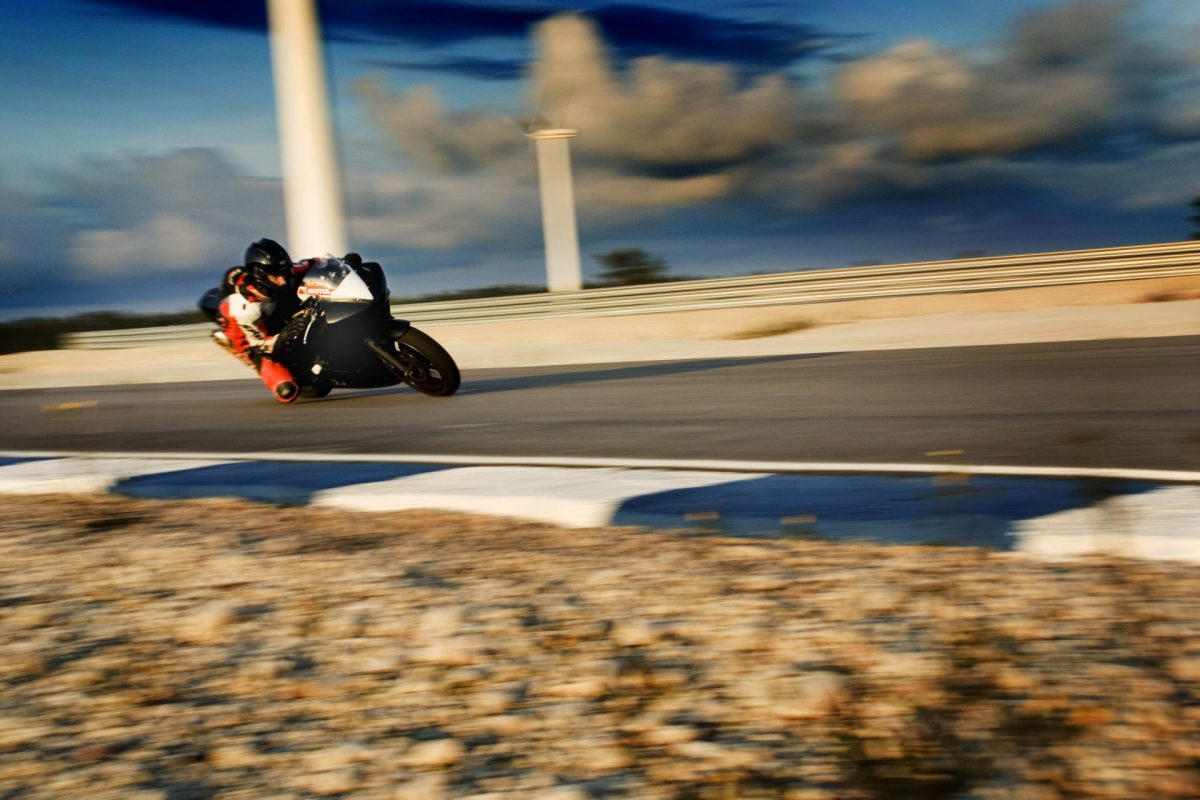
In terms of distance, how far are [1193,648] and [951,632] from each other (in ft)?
1.57

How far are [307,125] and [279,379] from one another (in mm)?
7778

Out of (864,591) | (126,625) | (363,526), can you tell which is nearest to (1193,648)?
(864,591)

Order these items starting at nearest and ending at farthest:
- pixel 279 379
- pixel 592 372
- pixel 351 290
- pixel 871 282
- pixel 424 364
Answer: pixel 351 290, pixel 424 364, pixel 279 379, pixel 592 372, pixel 871 282

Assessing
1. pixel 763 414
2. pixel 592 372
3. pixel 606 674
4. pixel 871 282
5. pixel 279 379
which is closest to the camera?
pixel 606 674

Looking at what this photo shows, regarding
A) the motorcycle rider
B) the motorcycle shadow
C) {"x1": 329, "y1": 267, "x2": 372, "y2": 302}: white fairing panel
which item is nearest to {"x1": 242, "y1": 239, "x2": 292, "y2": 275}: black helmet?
the motorcycle rider

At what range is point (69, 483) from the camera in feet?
20.6

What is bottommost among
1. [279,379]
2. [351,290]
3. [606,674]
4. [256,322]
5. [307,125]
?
[606,674]

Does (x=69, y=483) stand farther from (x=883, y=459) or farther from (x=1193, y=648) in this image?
(x=1193, y=648)

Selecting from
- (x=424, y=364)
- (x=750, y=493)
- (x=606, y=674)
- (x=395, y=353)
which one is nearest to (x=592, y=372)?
(x=424, y=364)

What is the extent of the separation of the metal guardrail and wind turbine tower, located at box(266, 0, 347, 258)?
5.44 meters

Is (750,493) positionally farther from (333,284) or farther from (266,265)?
(266,265)

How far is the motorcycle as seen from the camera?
9.34 meters

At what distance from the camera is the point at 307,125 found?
55.4 ft

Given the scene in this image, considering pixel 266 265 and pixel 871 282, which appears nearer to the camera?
pixel 266 265
